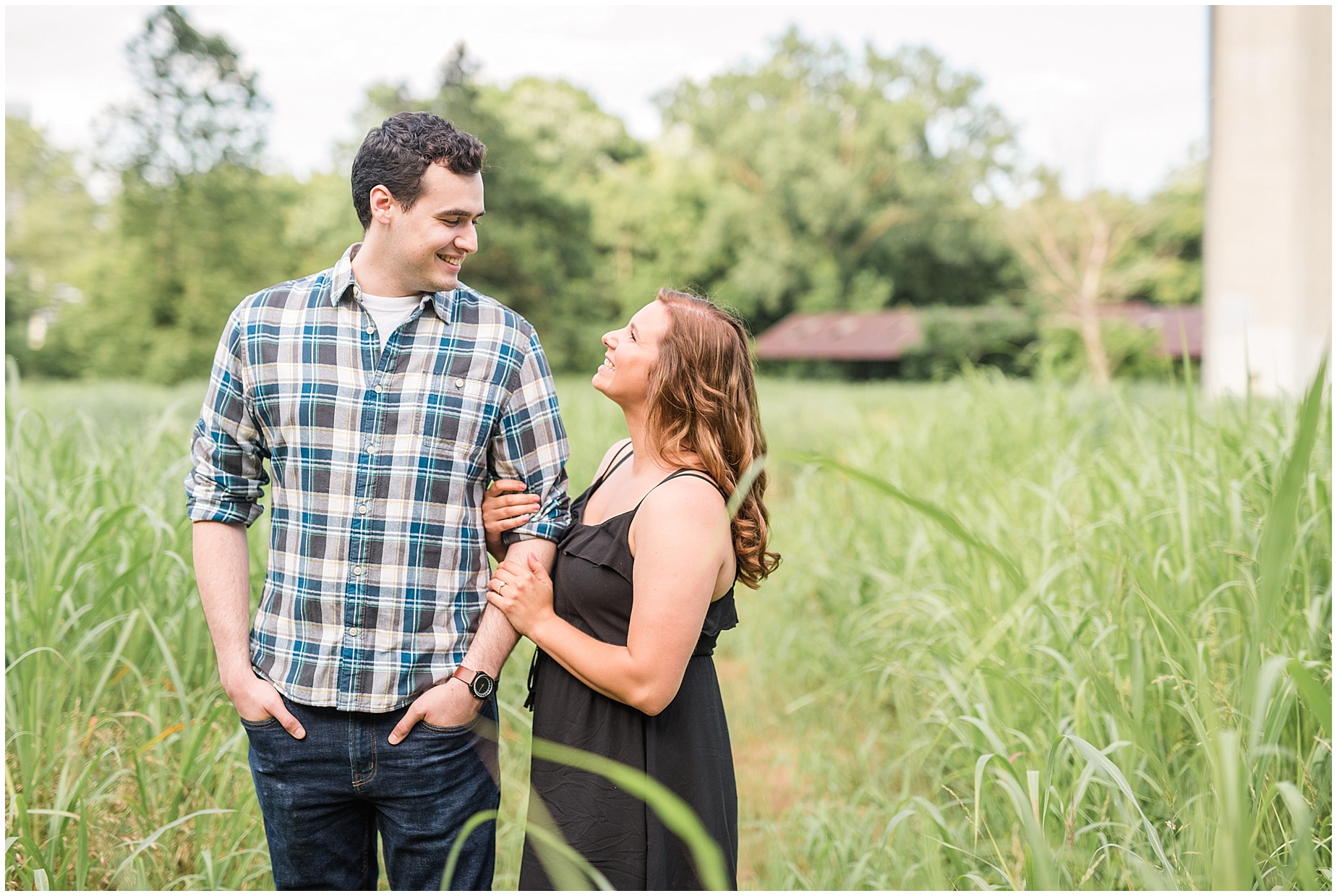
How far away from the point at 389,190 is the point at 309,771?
3.44 ft

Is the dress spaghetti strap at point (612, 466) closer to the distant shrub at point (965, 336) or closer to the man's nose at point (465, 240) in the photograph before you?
the man's nose at point (465, 240)

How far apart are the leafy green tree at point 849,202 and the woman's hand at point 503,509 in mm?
24875

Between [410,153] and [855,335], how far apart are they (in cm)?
2553

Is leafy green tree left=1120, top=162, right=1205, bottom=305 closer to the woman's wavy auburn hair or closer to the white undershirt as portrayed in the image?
the woman's wavy auburn hair

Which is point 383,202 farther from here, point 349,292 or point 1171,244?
point 1171,244

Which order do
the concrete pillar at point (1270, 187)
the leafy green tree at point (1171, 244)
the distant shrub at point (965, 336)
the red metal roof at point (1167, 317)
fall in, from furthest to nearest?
the distant shrub at point (965, 336), the red metal roof at point (1167, 317), the leafy green tree at point (1171, 244), the concrete pillar at point (1270, 187)

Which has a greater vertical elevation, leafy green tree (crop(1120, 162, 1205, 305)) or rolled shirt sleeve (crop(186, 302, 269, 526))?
leafy green tree (crop(1120, 162, 1205, 305))

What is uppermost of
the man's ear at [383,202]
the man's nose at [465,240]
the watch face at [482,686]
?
the man's ear at [383,202]

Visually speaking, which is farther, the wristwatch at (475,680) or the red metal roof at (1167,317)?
the red metal roof at (1167,317)

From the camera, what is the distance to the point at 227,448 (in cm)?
166

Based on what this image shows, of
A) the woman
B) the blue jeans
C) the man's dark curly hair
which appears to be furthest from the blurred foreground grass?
the man's dark curly hair

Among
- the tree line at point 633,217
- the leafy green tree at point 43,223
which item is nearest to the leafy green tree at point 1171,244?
the tree line at point 633,217

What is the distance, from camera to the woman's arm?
1388 mm

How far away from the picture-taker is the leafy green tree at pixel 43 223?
17.8 metres
